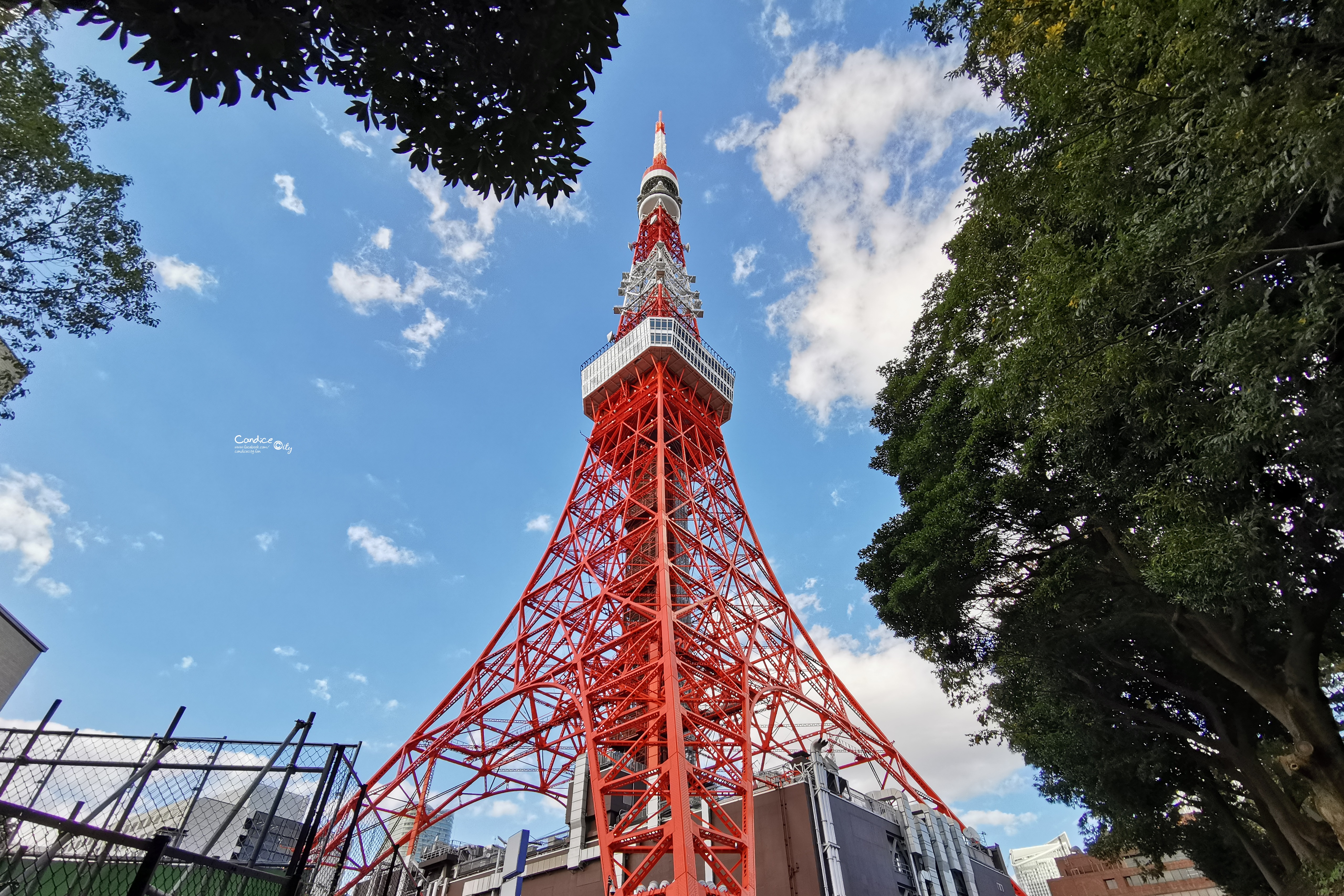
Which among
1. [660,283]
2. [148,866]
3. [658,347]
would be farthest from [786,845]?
[660,283]

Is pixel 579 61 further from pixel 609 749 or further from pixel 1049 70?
pixel 609 749

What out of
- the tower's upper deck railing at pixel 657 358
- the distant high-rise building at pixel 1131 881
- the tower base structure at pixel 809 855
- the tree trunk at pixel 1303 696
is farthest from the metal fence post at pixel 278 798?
the distant high-rise building at pixel 1131 881

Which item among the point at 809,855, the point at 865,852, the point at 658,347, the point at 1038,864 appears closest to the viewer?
the point at 809,855

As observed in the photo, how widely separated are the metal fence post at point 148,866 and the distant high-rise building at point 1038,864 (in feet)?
195

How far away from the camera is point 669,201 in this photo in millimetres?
36906

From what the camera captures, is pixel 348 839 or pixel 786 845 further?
pixel 786 845

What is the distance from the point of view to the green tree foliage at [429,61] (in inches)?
150

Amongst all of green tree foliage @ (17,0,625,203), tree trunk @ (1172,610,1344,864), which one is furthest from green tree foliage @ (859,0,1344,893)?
green tree foliage @ (17,0,625,203)

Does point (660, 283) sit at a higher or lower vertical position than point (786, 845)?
higher

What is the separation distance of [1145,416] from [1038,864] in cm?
7118

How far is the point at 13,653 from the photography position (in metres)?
8.28

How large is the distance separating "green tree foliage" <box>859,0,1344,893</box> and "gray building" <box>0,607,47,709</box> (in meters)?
13.0

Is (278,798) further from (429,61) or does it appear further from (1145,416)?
(1145,416)

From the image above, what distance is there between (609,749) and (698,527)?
7.69m
